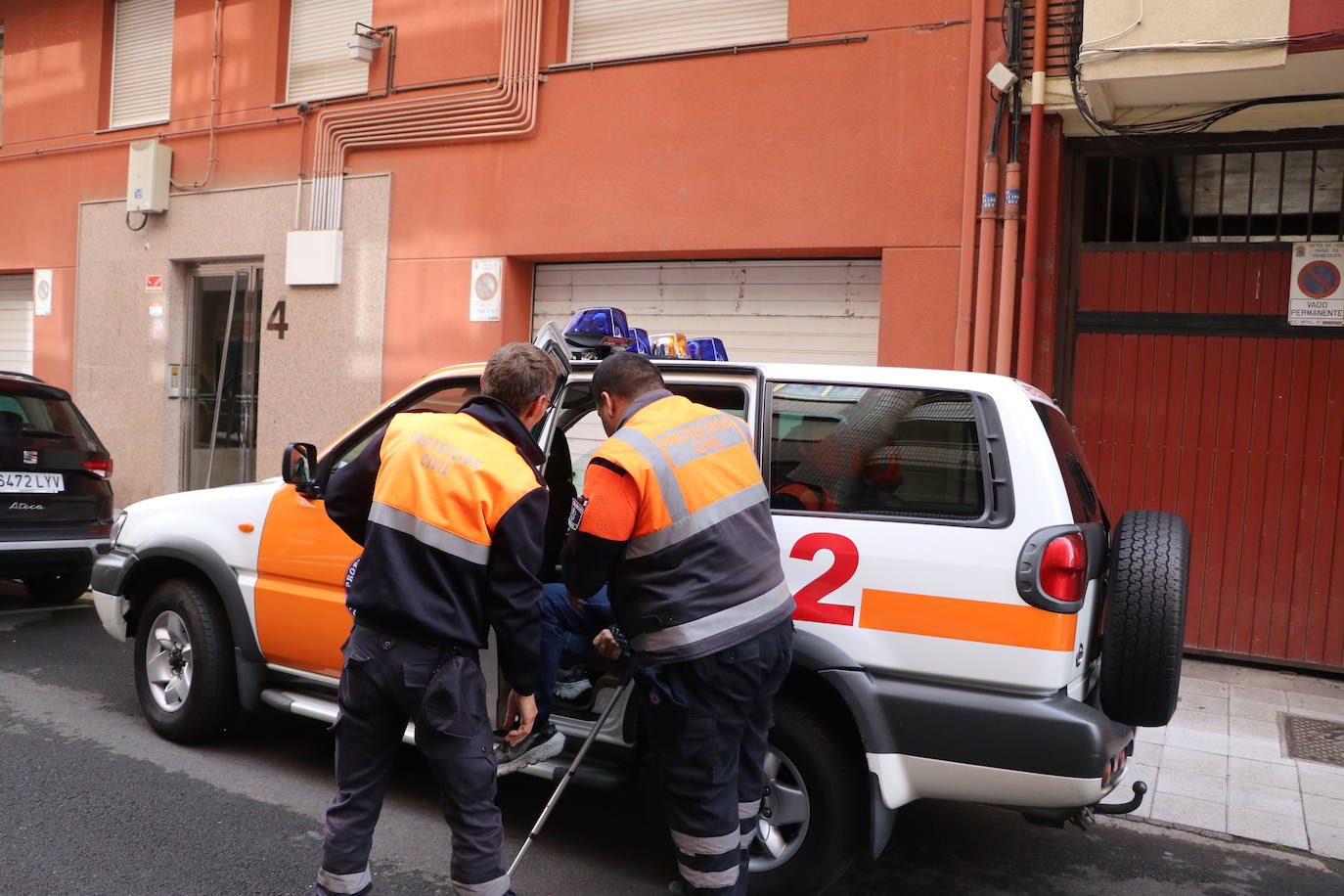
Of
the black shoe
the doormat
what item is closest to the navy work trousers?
the black shoe

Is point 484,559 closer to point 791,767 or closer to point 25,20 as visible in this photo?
point 791,767

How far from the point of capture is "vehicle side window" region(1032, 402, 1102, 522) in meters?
3.65

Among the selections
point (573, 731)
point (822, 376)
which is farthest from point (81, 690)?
point (822, 376)

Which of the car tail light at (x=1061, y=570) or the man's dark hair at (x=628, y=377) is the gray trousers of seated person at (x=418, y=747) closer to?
the man's dark hair at (x=628, y=377)

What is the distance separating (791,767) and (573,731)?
0.84 meters

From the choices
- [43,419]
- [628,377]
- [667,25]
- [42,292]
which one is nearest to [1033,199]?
[667,25]

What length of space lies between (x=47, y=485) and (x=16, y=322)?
25.5ft

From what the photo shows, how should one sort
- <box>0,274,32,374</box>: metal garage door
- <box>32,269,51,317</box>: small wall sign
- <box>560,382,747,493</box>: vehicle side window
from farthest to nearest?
<box>0,274,32,374</box>: metal garage door < <box>32,269,51,317</box>: small wall sign < <box>560,382,747,493</box>: vehicle side window

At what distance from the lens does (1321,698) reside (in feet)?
21.9

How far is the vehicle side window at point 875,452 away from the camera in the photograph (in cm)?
366

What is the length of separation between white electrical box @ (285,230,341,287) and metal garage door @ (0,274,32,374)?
498 centimetres

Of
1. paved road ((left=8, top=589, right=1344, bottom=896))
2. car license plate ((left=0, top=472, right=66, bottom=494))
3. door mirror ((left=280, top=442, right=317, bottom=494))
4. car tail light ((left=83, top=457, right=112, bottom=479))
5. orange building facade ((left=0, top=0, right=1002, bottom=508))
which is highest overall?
orange building facade ((left=0, top=0, right=1002, bottom=508))

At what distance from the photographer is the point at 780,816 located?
3.72 m

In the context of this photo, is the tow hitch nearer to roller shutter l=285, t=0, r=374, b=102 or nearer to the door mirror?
the door mirror
